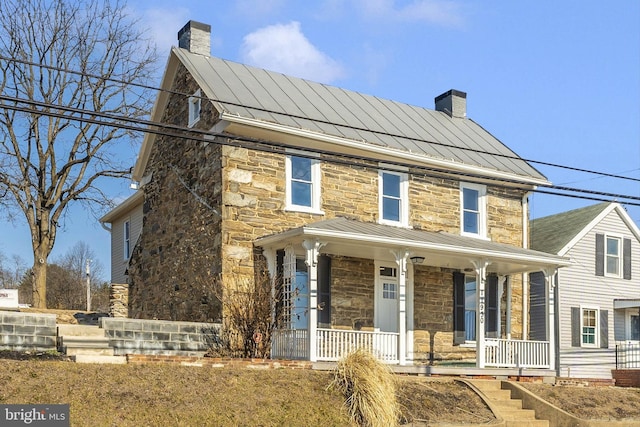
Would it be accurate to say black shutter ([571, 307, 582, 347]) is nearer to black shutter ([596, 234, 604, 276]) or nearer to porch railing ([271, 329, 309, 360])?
black shutter ([596, 234, 604, 276])

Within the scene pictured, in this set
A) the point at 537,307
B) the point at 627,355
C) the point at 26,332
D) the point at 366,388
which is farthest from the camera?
the point at 627,355

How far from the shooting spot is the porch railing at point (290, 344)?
17.0 metres

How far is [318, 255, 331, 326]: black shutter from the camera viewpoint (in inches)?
740

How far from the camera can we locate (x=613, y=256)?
26297 mm

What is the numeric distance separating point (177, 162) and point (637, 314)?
1502cm

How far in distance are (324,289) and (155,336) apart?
4197 mm

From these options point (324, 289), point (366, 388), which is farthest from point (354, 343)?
point (366, 388)

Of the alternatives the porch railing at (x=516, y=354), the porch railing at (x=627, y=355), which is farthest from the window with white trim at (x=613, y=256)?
the porch railing at (x=516, y=354)

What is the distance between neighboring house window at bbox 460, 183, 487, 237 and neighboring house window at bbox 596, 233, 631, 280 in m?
5.70

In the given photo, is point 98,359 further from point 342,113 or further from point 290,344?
point 342,113

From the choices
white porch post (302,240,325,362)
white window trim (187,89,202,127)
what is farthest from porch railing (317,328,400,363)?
white window trim (187,89,202,127)

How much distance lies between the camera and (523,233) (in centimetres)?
2305

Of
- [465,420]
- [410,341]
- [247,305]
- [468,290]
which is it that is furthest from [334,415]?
[468,290]

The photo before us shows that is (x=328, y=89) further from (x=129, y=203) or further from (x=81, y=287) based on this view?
(x=81, y=287)
